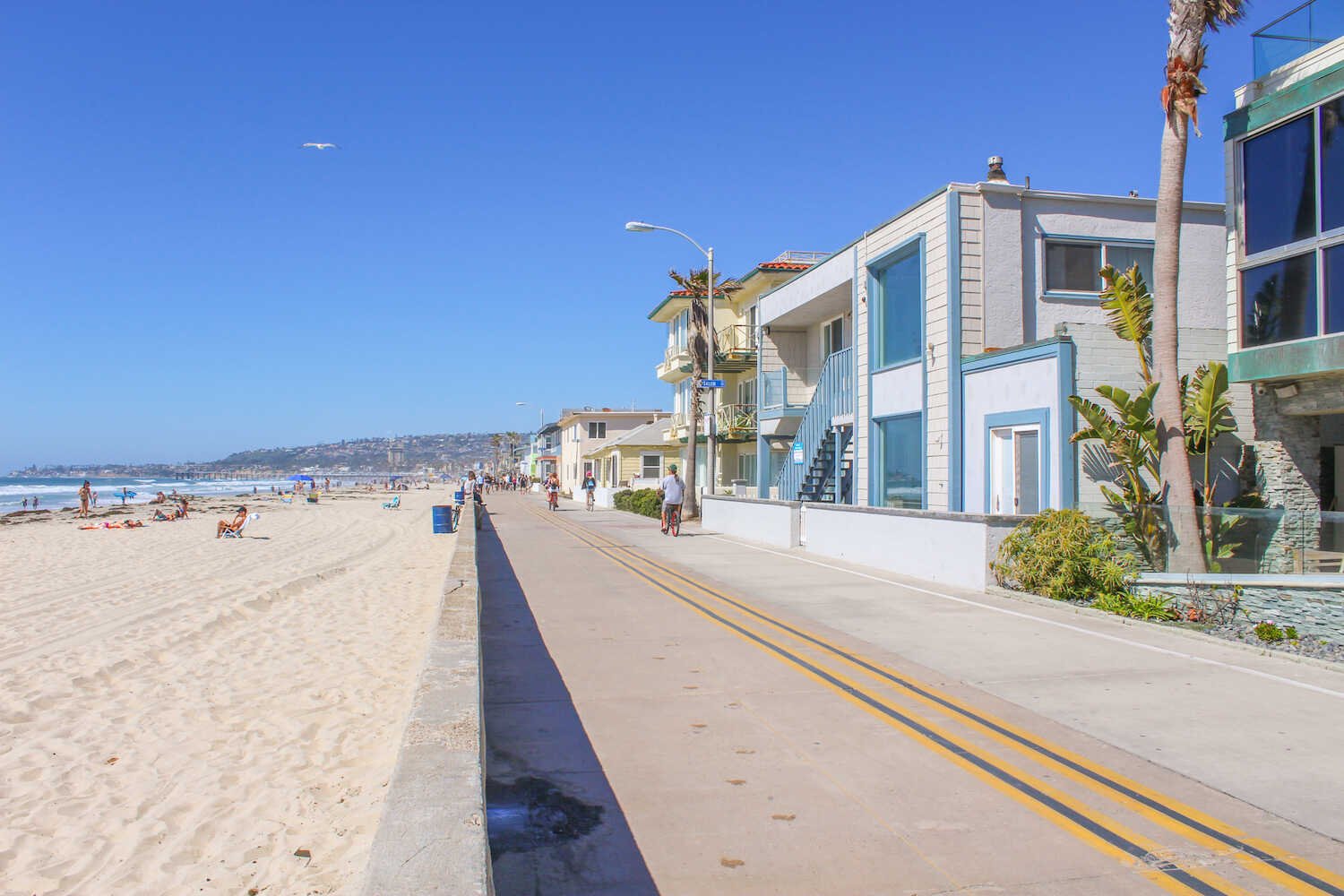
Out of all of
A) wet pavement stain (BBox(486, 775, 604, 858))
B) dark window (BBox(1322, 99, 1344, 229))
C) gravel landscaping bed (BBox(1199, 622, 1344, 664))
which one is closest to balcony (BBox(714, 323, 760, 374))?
dark window (BBox(1322, 99, 1344, 229))

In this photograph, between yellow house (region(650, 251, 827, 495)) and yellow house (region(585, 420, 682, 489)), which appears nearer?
yellow house (region(650, 251, 827, 495))

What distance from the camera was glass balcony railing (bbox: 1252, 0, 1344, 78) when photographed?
14307 mm

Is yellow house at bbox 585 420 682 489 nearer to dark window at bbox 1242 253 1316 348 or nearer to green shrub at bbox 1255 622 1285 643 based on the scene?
dark window at bbox 1242 253 1316 348

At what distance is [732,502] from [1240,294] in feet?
42.6

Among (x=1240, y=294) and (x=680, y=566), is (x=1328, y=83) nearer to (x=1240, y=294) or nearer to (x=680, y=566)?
(x=1240, y=294)

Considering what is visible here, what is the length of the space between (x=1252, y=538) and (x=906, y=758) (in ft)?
24.4

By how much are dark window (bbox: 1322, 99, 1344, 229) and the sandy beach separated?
13.2m

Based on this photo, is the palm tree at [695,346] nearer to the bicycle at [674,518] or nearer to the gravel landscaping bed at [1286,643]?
the bicycle at [674,518]

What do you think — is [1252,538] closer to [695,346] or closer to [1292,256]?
[1292,256]

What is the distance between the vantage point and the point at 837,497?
75.2ft

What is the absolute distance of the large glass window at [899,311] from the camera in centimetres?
1889

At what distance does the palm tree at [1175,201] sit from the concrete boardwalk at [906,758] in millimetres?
3194

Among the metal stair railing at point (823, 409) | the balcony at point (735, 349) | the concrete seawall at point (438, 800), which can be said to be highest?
the balcony at point (735, 349)

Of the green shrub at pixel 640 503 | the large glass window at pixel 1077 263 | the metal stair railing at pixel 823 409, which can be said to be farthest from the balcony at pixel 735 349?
the large glass window at pixel 1077 263
